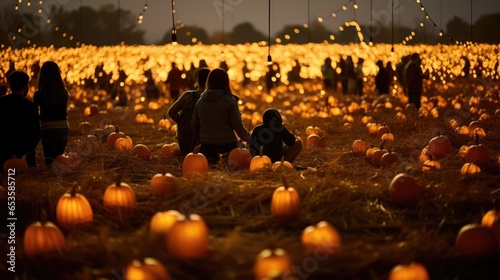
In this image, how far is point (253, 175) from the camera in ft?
23.7

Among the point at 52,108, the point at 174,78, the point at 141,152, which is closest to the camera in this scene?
the point at 52,108

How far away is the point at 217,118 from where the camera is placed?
864 centimetres

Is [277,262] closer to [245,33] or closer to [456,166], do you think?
[456,166]

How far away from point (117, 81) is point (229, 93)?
66.2 ft

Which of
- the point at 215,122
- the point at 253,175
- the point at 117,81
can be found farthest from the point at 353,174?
the point at 117,81

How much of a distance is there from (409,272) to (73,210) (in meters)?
2.81

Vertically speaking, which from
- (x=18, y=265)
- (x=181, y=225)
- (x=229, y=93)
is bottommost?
(x=18, y=265)

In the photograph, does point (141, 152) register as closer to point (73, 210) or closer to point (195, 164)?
point (195, 164)

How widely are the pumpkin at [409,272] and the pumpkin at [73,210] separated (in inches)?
102

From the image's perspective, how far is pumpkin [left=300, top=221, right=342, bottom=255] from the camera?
Result: 4520 mm

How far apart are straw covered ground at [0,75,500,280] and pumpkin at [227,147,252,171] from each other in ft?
2.20

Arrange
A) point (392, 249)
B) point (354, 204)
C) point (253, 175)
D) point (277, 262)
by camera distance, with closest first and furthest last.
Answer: point (277, 262)
point (392, 249)
point (354, 204)
point (253, 175)

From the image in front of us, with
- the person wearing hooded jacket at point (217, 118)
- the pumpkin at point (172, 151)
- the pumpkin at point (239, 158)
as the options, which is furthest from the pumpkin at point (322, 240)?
the pumpkin at point (172, 151)

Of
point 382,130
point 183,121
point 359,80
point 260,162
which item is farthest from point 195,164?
point 359,80
